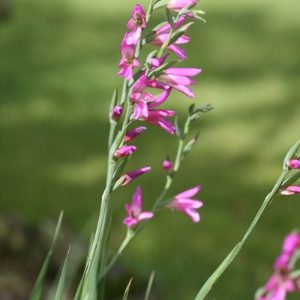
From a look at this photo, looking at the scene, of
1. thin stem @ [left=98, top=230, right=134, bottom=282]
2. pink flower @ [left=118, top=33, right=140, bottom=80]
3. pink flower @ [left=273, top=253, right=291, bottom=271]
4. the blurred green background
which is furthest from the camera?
the blurred green background

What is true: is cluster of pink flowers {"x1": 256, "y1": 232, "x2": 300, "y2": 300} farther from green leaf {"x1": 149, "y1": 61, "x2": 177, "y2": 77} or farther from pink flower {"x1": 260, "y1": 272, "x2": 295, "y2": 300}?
green leaf {"x1": 149, "y1": 61, "x2": 177, "y2": 77}

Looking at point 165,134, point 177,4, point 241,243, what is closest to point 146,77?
point 177,4

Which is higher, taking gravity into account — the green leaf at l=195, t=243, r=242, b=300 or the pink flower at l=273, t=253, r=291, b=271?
the pink flower at l=273, t=253, r=291, b=271

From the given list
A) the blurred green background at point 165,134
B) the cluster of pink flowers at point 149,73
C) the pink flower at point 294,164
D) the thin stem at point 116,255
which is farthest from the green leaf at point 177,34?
the blurred green background at point 165,134

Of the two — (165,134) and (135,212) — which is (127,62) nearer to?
(135,212)

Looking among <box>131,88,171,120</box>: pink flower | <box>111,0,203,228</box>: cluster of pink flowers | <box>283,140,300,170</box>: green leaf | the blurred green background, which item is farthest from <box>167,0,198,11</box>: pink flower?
the blurred green background

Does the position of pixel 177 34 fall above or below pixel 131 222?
above

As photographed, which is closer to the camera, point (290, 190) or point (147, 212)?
point (290, 190)
